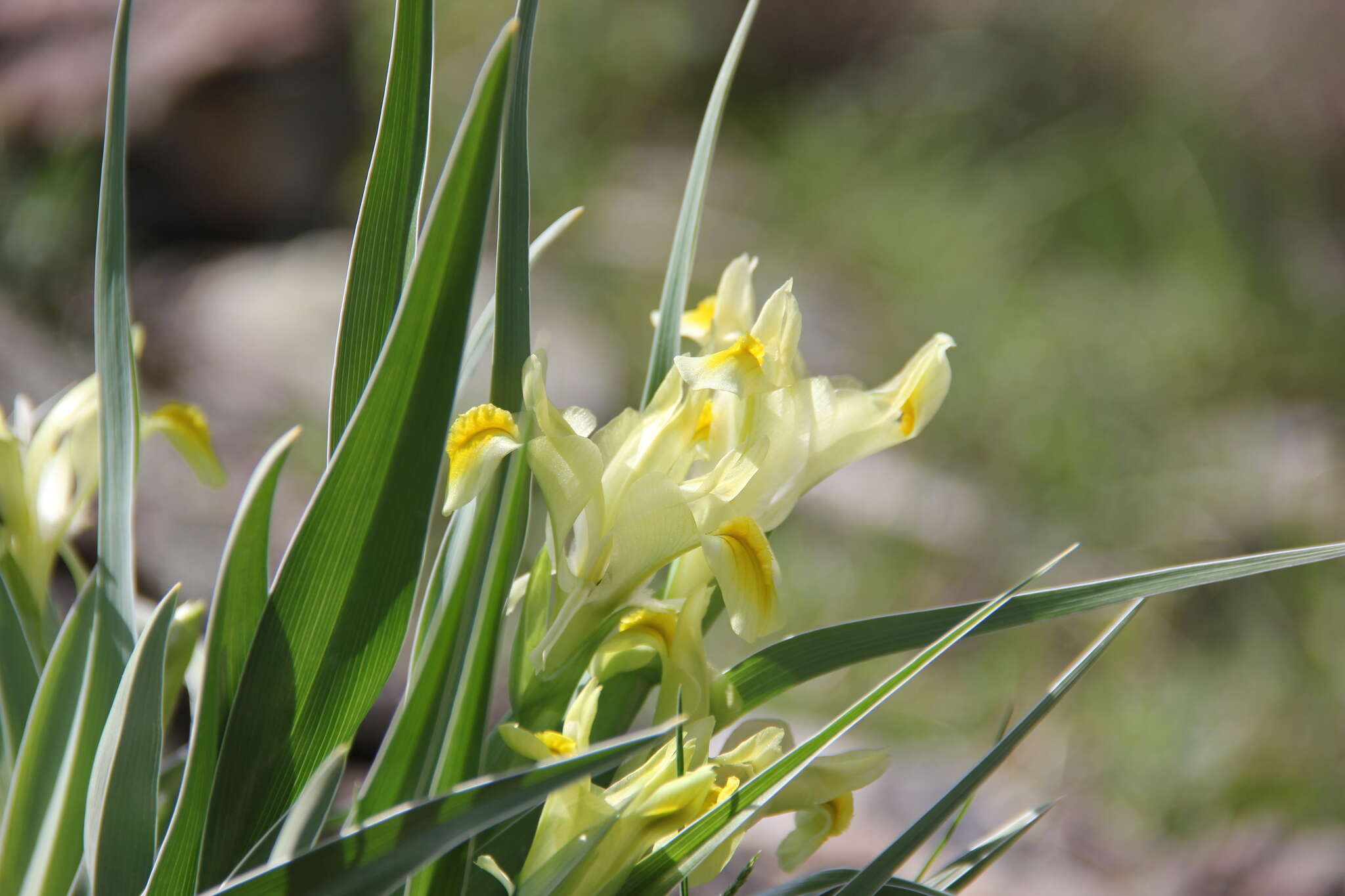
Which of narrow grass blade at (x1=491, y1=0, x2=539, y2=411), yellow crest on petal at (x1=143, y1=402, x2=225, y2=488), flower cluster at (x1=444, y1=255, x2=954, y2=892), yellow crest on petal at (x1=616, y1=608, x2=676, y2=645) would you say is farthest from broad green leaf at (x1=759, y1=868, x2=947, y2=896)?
yellow crest on petal at (x1=143, y1=402, x2=225, y2=488)

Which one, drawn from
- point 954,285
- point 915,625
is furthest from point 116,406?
point 954,285

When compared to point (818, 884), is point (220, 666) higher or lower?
higher

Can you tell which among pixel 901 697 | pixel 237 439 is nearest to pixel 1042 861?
pixel 901 697

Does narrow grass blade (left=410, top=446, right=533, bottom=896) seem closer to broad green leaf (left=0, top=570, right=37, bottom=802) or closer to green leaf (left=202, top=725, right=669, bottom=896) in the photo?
green leaf (left=202, top=725, right=669, bottom=896)

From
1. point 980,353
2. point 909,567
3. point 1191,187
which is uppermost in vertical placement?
point 1191,187

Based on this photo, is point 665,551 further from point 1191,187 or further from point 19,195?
point 1191,187

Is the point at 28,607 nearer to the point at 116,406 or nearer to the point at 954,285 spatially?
the point at 116,406
